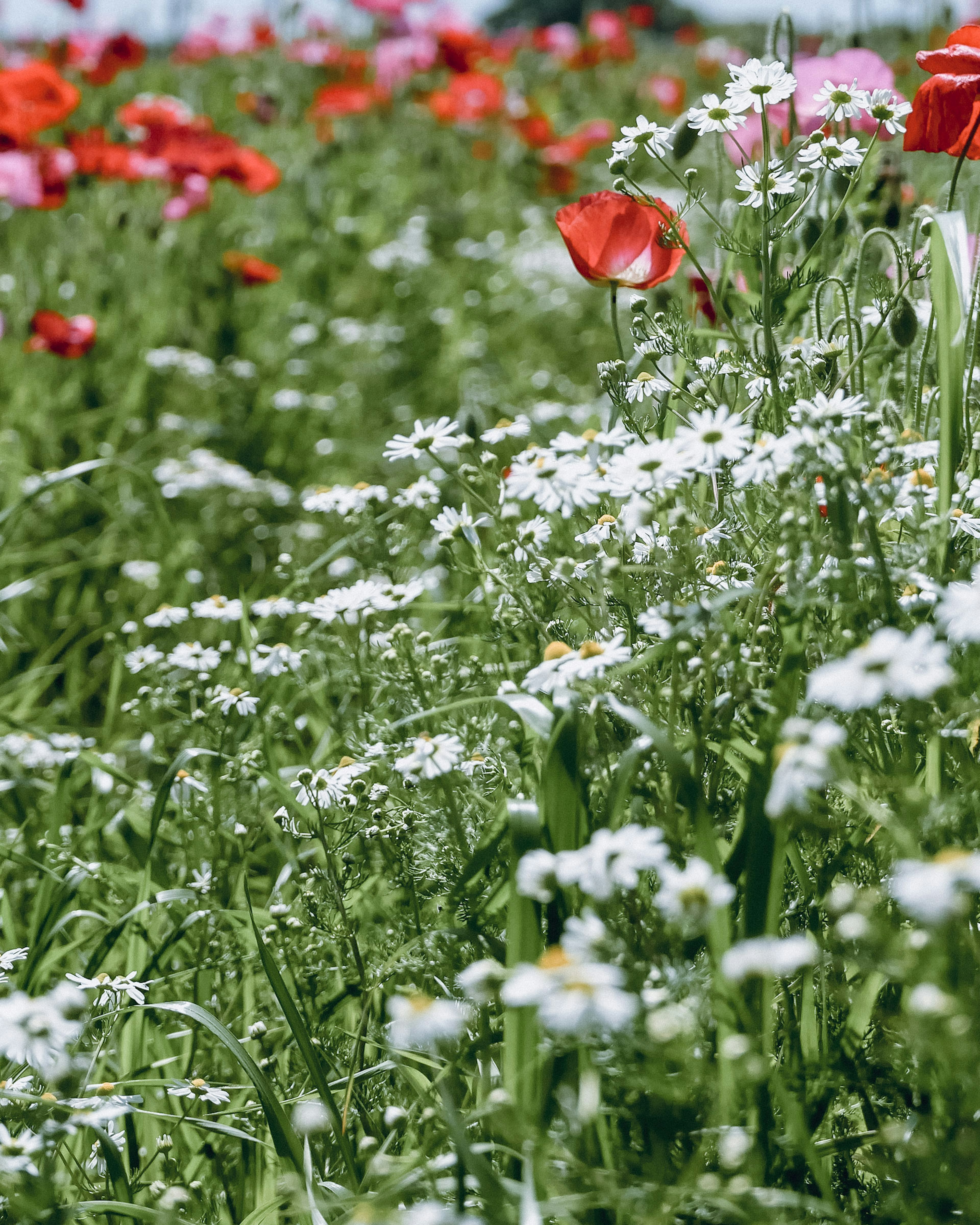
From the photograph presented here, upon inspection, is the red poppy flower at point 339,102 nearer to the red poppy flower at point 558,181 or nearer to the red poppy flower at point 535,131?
the red poppy flower at point 535,131

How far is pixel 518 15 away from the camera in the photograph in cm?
2112

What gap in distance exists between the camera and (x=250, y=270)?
3523 mm

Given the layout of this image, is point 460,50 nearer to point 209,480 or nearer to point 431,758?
point 209,480

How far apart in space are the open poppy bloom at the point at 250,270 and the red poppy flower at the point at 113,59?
191 cm

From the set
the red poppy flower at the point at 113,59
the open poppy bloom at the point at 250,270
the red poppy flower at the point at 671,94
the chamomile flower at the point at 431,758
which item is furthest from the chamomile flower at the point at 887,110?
the red poppy flower at the point at 671,94

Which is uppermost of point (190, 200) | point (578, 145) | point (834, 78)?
point (578, 145)

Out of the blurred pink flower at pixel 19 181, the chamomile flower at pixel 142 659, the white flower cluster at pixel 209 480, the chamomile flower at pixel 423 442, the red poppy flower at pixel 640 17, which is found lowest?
the chamomile flower at pixel 142 659

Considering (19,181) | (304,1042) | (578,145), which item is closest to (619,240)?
(304,1042)

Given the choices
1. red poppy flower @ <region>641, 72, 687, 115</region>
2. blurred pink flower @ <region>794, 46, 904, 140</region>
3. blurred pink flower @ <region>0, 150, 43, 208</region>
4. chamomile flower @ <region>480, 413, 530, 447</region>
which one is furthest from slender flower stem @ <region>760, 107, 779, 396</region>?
red poppy flower @ <region>641, 72, 687, 115</region>

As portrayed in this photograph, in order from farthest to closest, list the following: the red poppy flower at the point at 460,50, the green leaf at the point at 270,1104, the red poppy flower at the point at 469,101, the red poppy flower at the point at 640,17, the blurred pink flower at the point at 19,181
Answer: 1. the red poppy flower at the point at 640,17
2. the red poppy flower at the point at 460,50
3. the red poppy flower at the point at 469,101
4. the blurred pink flower at the point at 19,181
5. the green leaf at the point at 270,1104

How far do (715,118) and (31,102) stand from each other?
2.90 metres

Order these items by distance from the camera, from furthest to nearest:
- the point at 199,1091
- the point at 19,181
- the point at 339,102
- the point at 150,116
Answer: the point at 339,102, the point at 150,116, the point at 19,181, the point at 199,1091

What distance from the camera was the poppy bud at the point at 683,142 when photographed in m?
1.85

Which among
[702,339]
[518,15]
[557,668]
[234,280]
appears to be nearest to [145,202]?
[234,280]
